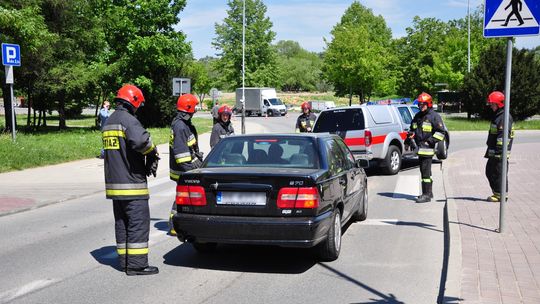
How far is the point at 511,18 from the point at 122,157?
4804 millimetres

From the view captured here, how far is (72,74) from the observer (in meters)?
27.7

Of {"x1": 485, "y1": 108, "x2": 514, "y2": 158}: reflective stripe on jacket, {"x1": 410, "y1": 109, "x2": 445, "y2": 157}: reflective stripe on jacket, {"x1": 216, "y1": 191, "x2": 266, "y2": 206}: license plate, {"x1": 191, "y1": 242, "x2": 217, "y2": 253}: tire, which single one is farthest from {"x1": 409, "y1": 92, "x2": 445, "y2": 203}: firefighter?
{"x1": 216, "y1": 191, "x2": 266, "y2": 206}: license plate

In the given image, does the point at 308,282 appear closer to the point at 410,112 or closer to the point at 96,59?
the point at 410,112

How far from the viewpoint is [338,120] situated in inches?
546

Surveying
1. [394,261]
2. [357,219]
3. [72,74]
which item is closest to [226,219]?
[394,261]

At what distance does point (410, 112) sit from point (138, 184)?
38.5ft

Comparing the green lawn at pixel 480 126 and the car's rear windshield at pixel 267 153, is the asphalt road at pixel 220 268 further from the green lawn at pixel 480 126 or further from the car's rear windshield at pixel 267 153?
the green lawn at pixel 480 126

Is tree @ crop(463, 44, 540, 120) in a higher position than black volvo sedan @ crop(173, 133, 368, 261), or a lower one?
higher

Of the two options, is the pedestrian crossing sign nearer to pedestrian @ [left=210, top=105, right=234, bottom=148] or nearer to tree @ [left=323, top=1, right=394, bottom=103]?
pedestrian @ [left=210, top=105, right=234, bottom=148]

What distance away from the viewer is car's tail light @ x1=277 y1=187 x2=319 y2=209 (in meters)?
5.62

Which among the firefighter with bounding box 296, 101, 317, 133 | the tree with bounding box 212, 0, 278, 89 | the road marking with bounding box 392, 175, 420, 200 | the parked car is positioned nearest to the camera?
the road marking with bounding box 392, 175, 420, 200

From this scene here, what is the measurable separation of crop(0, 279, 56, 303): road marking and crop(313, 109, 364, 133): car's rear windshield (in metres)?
9.10

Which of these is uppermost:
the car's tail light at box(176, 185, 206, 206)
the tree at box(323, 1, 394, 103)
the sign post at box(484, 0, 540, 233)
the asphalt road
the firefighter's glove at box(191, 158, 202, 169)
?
the tree at box(323, 1, 394, 103)

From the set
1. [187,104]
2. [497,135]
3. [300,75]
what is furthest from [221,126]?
[300,75]
